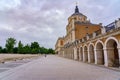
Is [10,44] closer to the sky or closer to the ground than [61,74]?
closer to the sky

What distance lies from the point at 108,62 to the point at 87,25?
86.5 feet

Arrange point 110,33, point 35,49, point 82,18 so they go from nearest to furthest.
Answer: point 110,33 → point 82,18 → point 35,49

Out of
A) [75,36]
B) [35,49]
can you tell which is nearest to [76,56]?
[75,36]

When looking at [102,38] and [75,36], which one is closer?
[102,38]

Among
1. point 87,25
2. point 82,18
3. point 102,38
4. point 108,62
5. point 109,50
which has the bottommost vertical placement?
point 108,62

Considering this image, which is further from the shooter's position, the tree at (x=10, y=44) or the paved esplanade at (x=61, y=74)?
the tree at (x=10, y=44)

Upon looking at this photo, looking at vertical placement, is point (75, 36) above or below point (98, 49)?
above

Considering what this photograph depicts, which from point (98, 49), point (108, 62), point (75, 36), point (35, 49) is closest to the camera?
point (108, 62)

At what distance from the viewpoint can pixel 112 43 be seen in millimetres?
16672

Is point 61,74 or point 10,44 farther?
point 10,44

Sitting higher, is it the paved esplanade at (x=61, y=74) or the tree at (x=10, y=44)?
the tree at (x=10, y=44)

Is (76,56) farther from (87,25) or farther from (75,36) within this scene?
(87,25)

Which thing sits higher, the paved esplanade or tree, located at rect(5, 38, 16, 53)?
tree, located at rect(5, 38, 16, 53)

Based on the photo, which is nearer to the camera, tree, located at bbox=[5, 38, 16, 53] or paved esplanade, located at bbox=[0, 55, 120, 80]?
paved esplanade, located at bbox=[0, 55, 120, 80]
